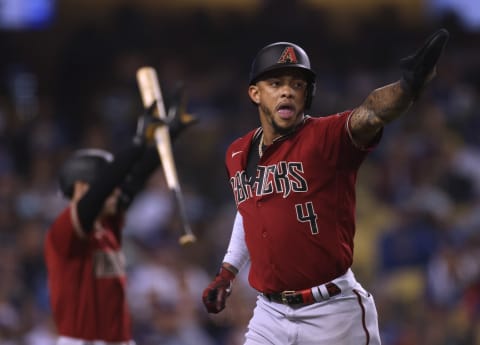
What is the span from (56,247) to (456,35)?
24.4ft

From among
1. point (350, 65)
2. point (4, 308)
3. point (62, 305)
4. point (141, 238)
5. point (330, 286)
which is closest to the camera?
point (330, 286)

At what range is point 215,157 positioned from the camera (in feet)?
31.0

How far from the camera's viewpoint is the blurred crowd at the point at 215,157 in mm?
7301

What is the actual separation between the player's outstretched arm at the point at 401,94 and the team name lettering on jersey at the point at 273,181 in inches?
12.2

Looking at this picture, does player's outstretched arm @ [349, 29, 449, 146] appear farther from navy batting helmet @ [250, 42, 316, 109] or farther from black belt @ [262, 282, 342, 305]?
black belt @ [262, 282, 342, 305]

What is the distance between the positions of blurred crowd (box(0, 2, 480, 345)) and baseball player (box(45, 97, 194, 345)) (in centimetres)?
A: 136

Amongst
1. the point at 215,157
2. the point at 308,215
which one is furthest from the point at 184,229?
the point at 215,157

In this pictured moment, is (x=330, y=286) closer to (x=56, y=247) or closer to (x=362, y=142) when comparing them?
(x=362, y=142)

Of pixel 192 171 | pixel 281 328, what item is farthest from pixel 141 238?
pixel 281 328

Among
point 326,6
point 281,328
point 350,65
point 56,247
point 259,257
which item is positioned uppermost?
point 326,6

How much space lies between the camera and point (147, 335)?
7258 millimetres

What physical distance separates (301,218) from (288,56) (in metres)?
0.63

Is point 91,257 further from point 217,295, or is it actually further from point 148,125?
point 217,295

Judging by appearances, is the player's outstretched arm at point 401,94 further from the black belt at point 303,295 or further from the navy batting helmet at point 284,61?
the black belt at point 303,295
